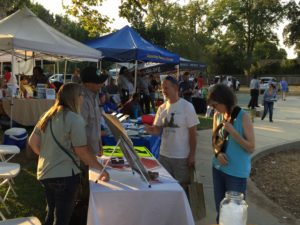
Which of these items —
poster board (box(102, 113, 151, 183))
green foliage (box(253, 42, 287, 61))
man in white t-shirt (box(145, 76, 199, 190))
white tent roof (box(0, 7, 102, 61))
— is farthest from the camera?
green foliage (box(253, 42, 287, 61))

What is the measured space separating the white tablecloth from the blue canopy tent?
330 inches

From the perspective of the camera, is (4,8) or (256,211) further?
(4,8)

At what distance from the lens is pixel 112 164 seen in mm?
4242

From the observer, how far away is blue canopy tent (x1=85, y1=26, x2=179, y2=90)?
11695 millimetres

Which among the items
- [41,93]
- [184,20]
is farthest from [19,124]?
[184,20]

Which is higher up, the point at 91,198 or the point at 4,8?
the point at 4,8

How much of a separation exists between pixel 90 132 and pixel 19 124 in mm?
7084

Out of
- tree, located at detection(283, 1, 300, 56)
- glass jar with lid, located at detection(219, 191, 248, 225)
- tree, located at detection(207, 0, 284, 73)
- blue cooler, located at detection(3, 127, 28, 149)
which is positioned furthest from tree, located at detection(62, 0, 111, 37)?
tree, located at detection(207, 0, 284, 73)

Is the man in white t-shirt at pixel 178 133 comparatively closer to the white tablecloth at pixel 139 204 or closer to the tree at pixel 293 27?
the white tablecloth at pixel 139 204

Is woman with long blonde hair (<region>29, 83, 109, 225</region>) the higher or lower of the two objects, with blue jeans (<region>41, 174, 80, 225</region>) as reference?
higher

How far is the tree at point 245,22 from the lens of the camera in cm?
6412

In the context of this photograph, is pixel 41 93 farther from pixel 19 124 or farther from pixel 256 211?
pixel 256 211

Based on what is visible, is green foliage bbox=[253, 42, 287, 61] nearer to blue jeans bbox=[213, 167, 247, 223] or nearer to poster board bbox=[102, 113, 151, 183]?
blue jeans bbox=[213, 167, 247, 223]

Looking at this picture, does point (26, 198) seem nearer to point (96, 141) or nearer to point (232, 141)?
point (96, 141)
